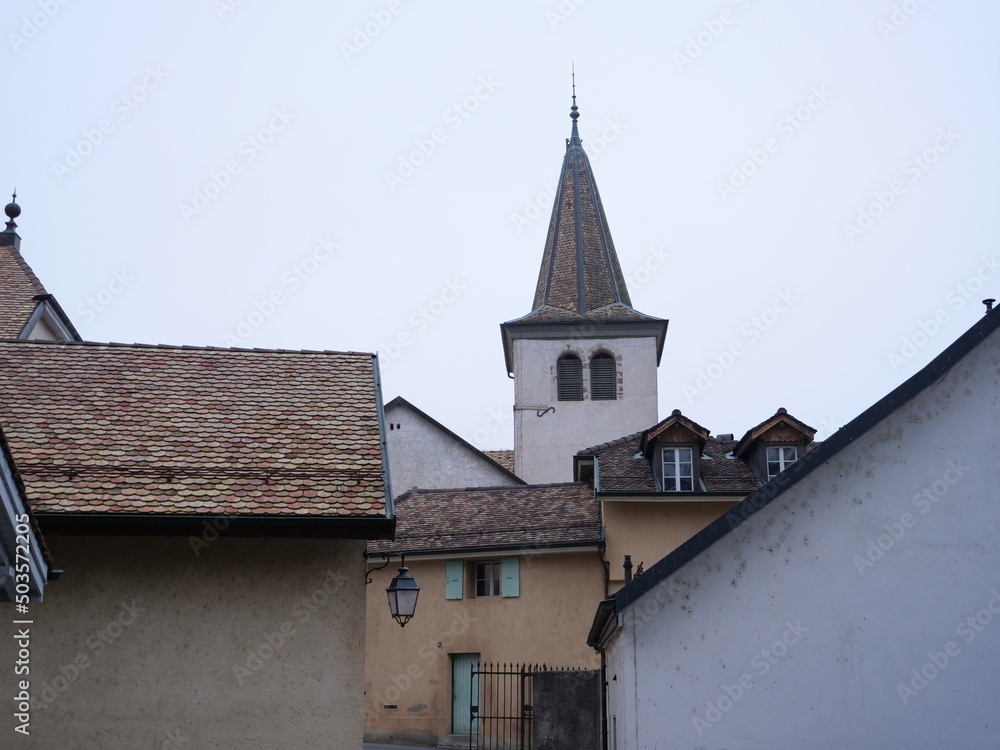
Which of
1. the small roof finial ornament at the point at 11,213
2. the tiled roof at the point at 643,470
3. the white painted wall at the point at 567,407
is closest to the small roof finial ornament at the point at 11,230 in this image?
the small roof finial ornament at the point at 11,213

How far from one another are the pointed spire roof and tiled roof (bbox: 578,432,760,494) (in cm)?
1487

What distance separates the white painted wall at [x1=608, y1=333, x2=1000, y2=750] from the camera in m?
12.9

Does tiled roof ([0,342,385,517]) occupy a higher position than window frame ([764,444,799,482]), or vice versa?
window frame ([764,444,799,482])

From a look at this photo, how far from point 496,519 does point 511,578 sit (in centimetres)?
191

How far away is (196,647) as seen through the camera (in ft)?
37.0

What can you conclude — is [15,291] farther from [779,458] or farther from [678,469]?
[779,458]

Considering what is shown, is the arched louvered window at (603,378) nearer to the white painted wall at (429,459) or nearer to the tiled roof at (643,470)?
the white painted wall at (429,459)

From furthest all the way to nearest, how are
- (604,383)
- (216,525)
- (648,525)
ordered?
1. (604,383)
2. (648,525)
3. (216,525)

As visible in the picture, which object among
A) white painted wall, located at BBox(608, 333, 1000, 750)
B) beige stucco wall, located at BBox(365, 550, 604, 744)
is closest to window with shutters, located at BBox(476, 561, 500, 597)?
beige stucco wall, located at BBox(365, 550, 604, 744)

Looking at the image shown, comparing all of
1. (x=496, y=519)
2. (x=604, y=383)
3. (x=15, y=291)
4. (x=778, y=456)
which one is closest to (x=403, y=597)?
(x=15, y=291)

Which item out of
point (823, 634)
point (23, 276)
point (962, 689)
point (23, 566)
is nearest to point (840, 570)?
point (823, 634)

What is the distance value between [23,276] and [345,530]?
12.7 m

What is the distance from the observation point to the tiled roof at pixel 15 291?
18625 millimetres

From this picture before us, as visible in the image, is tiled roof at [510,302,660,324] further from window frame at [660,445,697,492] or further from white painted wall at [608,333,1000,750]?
white painted wall at [608,333,1000,750]
